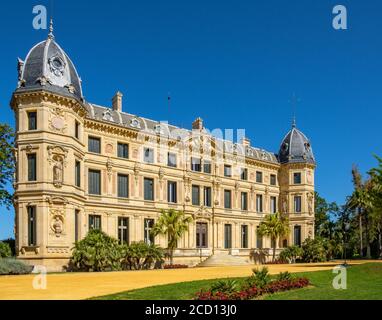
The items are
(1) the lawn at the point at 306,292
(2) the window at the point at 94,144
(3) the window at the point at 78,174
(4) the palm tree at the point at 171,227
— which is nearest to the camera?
(1) the lawn at the point at 306,292

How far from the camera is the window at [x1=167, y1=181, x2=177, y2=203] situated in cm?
4988

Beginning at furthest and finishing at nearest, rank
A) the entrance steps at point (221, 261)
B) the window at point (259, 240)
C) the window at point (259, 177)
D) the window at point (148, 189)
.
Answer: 1. the window at point (259, 177)
2. the window at point (259, 240)
3. the entrance steps at point (221, 261)
4. the window at point (148, 189)

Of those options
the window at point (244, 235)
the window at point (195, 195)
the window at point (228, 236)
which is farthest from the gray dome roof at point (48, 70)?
the window at point (244, 235)

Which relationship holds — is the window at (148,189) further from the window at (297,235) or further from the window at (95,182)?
the window at (297,235)

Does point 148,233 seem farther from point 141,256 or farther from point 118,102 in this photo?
point 118,102

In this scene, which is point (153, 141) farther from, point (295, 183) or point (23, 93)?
point (295, 183)

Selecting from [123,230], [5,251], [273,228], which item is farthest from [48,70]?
[273,228]

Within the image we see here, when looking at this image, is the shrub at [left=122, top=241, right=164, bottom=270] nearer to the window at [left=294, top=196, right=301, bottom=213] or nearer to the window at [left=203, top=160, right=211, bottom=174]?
the window at [left=203, top=160, right=211, bottom=174]

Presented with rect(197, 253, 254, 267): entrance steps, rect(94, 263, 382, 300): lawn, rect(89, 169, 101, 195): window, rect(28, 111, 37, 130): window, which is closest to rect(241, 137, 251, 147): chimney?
rect(197, 253, 254, 267): entrance steps

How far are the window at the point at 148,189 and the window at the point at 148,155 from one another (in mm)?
1783

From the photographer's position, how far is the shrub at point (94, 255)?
36219mm

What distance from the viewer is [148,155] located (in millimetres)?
48094

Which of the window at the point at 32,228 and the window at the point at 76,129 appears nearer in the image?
the window at the point at 32,228
